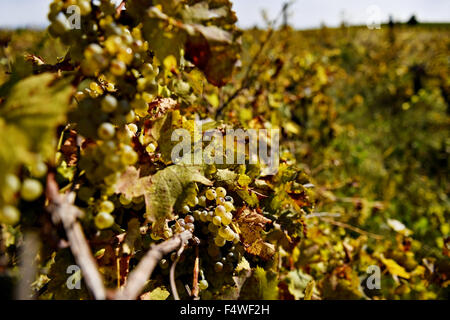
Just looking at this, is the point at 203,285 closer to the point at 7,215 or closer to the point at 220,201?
the point at 220,201

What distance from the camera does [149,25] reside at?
527 mm

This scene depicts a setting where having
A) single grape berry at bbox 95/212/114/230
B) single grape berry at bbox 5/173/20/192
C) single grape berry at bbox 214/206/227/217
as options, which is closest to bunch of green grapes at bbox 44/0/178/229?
single grape berry at bbox 95/212/114/230

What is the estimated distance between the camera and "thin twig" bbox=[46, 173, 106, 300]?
15.4 inches

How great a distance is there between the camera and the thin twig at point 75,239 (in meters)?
0.39

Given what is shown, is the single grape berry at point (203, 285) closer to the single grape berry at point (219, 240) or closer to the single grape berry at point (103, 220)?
the single grape berry at point (219, 240)

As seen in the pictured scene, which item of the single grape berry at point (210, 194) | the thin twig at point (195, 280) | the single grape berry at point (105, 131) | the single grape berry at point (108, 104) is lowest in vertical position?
the thin twig at point (195, 280)

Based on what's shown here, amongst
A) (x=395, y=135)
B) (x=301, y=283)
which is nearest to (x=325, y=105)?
(x=395, y=135)

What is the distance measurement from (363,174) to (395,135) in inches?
50.1

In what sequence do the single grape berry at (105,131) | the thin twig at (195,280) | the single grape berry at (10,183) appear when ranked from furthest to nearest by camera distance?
the thin twig at (195,280)
the single grape berry at (105,131)
the single grape berry at (10,183)

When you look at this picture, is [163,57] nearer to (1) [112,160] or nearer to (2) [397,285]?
(1) [112,160]

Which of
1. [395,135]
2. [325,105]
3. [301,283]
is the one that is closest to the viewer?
[301,283]

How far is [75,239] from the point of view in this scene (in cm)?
42

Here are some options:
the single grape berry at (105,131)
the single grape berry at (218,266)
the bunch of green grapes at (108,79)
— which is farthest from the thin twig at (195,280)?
the single grape berry at (105,131)

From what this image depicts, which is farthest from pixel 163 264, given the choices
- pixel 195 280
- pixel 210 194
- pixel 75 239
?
pixel 75 239
